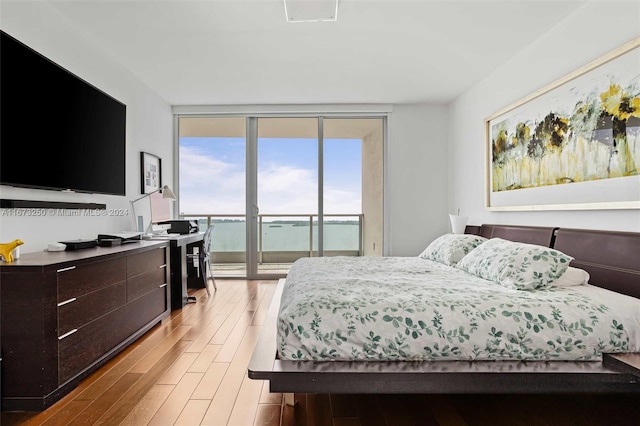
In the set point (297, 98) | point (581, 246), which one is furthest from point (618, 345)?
point (297, 98)

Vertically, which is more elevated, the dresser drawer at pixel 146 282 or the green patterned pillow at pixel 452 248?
the green patterned pillow at pixel 452 248

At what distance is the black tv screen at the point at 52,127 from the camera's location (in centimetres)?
216

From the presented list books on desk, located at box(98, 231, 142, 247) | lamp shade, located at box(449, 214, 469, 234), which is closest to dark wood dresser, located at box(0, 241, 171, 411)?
books on desk, located at box(98, 231, 142, 247)

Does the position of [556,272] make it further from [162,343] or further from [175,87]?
[175,87]

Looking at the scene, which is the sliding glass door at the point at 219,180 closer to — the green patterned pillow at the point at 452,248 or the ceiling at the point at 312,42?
the ceiling at the point at 312,42

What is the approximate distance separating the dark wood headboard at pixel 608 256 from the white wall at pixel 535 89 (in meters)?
0.09

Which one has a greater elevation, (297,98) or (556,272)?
(297,98)

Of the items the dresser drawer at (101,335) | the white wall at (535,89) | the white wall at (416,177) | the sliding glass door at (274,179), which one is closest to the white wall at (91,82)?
the dresser drawer at (101,335)

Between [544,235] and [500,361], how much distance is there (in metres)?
1.59

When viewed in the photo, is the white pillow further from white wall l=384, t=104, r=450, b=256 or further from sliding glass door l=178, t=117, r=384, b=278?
sliding glass door l=178, t=117, r=384, b=278

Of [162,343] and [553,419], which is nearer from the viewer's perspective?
[553,419]

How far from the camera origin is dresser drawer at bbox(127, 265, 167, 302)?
2.73 meters

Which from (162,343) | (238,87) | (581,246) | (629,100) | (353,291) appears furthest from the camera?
(238,87)

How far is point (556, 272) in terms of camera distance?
2.09 metres
